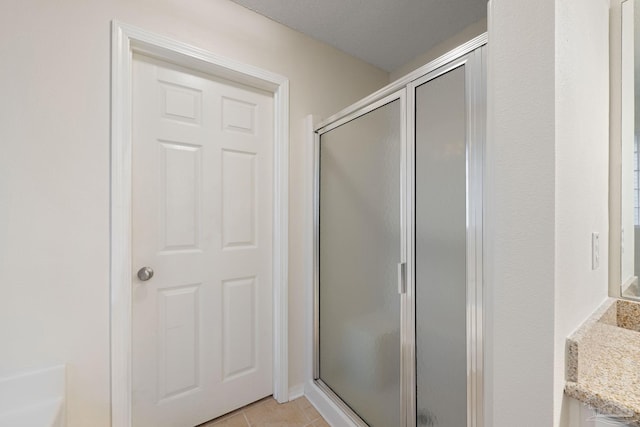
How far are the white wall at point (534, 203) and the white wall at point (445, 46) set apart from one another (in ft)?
4.25

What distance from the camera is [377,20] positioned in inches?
70.6

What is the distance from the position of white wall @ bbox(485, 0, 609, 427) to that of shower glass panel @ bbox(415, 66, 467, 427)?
0.91 feet

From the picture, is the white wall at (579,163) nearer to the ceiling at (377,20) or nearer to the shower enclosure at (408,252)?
the shower enclosure at (408,252)

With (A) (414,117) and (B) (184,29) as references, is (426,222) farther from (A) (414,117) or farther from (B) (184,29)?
(B) (184,29)

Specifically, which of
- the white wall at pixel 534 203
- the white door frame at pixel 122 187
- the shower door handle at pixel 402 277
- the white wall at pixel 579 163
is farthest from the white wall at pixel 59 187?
the white wall at pixel 579 163

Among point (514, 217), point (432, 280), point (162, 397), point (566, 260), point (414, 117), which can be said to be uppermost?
point (414, 117)

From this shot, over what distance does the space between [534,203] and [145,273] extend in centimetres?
163

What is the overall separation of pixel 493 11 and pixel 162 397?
83.1 inches

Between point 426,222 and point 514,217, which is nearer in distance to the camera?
point 514,217

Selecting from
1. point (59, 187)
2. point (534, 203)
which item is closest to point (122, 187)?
point (59, 187)

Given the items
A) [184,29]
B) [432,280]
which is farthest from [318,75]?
[432,280]

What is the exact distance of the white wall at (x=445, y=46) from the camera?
6.02 ft

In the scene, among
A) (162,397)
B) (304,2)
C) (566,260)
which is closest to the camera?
(566,260)

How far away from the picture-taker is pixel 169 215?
60.2 inches
